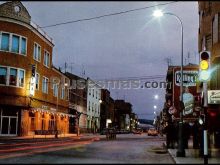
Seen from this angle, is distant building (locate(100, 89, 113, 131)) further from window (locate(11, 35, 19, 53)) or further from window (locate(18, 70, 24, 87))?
window (locate(11, 35, 19, 53))

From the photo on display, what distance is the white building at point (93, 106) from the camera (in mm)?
92875

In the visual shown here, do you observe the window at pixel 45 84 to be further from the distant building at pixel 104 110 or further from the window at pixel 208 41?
the distant building at pixel 104 110

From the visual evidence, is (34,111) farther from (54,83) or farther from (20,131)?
(54,83)

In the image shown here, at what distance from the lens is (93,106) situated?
98.9m

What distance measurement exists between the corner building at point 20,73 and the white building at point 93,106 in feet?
110

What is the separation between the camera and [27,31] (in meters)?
51.4

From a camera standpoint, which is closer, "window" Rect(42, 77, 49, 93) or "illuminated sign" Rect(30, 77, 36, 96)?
"illuminated sign" Rect(30, 77, 36, 96)

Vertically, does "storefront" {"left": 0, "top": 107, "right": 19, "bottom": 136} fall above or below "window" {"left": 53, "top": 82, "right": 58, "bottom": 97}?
below

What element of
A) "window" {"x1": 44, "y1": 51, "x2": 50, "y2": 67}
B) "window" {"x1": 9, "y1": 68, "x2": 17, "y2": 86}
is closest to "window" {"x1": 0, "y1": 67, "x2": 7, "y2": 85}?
"window" {"x1": 9, "y1": 68, "x2": 17, "y2": 86}

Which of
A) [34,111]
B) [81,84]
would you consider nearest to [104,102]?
[81,84]

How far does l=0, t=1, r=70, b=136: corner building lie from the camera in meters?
48.1

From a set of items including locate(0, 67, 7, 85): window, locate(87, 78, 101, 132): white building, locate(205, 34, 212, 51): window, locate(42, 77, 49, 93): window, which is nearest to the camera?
locate(205, 34, 212, 51): window

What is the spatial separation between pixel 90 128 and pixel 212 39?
213 feet

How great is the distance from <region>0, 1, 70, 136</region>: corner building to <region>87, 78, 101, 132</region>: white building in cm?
3339
